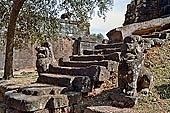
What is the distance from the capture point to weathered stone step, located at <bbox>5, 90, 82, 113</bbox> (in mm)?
4617

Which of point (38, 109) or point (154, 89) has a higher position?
point (154, 89)

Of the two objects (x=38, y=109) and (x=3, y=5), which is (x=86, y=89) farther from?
(x=3, y=5)

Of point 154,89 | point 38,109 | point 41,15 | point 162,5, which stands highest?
point 162,5

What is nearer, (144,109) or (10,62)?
(144,109)

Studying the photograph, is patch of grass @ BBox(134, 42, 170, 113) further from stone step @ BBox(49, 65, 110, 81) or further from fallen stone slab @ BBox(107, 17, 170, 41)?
fallen stone slab @ BBox(107, 17, 170, 41)

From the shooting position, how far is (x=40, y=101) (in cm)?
472

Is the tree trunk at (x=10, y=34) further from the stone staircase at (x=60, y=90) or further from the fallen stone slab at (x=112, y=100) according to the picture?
the fallen stone slab at (x=112, y=100)

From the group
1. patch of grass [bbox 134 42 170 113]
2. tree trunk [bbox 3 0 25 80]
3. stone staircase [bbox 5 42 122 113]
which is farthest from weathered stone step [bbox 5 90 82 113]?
tree trunk [bbox 3 0 25 80]

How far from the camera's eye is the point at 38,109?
469cm

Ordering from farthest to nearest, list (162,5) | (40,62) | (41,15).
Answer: (162,5) → (41,15) → (40,62)

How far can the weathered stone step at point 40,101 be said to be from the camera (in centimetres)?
462

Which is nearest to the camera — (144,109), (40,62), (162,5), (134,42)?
(144,109)

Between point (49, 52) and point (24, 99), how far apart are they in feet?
9.98

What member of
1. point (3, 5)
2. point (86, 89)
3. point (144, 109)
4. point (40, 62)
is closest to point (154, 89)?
point (144, 109)
